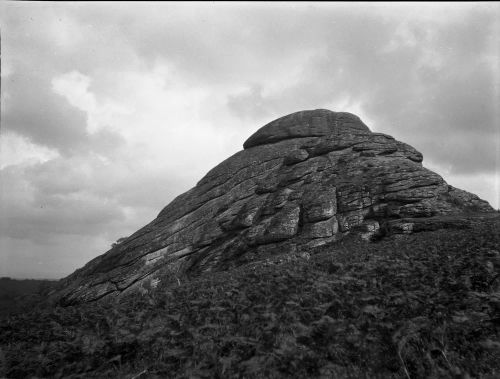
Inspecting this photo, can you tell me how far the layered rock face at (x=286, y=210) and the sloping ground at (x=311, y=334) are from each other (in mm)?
11088

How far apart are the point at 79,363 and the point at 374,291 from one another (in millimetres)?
8029

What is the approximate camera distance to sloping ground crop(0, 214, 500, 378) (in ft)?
18.5

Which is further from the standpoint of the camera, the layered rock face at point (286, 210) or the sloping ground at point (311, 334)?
the layered rock face at point (286, 210)

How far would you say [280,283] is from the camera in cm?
1091

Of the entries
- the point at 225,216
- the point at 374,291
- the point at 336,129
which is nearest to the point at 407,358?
the point at 374,291

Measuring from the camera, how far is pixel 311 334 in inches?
241

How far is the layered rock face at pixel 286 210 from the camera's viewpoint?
22.3 metres

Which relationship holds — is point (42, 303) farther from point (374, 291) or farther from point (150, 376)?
point (374, 291)

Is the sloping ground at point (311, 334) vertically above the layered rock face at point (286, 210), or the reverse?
the layered rock face at point (286, 210)

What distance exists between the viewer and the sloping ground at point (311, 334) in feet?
18.5

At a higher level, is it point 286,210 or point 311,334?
point 286,210

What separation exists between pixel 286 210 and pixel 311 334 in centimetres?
1843

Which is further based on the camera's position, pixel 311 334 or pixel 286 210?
pixel 286 210

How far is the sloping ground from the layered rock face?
11.1 metres
